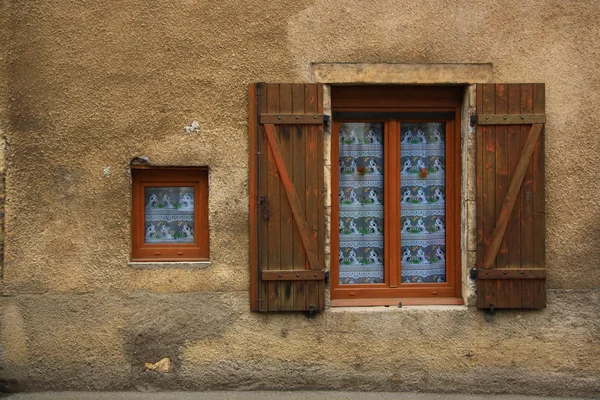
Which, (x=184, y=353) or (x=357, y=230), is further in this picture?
(x=357, y=230)

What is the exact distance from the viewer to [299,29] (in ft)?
15.1

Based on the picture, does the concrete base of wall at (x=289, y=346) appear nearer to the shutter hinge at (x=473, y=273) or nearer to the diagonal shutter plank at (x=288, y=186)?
the shutter hinge at (x=473, y=273)

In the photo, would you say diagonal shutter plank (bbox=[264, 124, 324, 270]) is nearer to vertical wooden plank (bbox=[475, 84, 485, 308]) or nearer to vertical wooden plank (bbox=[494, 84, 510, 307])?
vertical wooden plank (bbox=[475, 84, 485, 308])

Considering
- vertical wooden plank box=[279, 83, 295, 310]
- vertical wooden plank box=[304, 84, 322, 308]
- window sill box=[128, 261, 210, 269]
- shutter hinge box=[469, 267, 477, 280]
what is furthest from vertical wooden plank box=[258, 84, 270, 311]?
shutter hinge box=[469, 267, 477, 280]

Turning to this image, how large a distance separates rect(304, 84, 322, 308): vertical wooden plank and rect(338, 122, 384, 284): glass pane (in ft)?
1.23

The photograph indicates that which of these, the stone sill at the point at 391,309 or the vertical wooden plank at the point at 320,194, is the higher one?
the vertical wooden plank at the point at 320,194

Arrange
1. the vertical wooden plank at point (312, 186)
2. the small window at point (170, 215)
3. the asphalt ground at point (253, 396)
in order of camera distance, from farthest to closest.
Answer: the small window at point (170, 215) < the vertical wooden plank at point (312, 186) < the asphalt ground at point (253, 396)

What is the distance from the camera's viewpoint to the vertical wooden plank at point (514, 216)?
4.60m

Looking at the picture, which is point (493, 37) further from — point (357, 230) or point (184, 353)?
point (184, 353)

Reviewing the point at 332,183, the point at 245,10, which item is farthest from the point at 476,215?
the point at 245,10

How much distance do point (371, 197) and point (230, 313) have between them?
4.63ft

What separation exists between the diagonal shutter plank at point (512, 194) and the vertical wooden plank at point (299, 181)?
4.53 feet

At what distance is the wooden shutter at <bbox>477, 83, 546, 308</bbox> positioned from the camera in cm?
459

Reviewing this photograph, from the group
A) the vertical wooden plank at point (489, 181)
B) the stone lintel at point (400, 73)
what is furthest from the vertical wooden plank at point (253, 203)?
the vertical wooden plank at point (489, 181)
